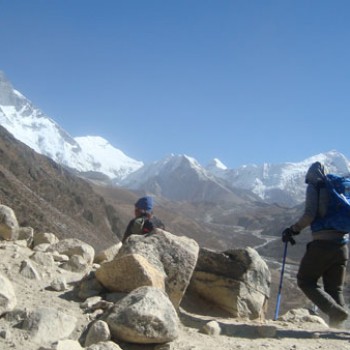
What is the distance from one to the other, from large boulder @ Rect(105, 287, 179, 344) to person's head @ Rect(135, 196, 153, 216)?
3576 millimetres

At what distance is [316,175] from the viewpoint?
7051 millimetres

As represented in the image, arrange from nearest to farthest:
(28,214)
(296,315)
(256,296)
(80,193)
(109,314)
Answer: (109,314) → (256,296) → (296,315) → (28,214) → (80,193)

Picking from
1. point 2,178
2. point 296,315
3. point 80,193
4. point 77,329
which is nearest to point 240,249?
point 296,315

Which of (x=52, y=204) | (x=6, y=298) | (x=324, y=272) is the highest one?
(x=52, y=204)

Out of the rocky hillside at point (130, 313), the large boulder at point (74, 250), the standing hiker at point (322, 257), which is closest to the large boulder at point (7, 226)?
the large boulder at point (74, 250)

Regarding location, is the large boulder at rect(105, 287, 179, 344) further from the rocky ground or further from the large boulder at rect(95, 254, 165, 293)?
the large boulder at rect(95, 254, 165, 293)

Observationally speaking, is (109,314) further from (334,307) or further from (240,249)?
(240,249)

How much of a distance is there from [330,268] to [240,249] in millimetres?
2105

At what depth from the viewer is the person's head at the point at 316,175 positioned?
7.00 m

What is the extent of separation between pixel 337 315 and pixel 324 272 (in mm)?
585

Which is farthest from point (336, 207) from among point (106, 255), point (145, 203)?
point (106, 255)

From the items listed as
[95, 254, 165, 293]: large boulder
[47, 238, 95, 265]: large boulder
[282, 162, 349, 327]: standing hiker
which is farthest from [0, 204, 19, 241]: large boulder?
[282, 162, 349, 327]: standing hiker

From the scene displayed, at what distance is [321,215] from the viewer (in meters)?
6.95

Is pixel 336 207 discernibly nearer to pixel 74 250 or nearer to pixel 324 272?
pixel 324 272
